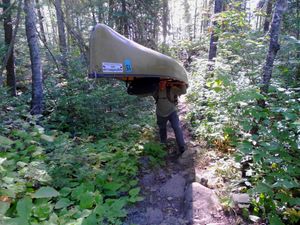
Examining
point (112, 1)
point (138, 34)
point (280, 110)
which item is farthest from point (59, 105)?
point (112, 1)

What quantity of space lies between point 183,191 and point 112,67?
2.91 metres

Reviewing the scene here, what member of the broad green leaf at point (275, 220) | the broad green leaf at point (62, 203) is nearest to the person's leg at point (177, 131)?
the broad green leaf at point (275, 220)

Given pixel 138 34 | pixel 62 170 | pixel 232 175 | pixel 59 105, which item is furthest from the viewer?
pixel 138 34

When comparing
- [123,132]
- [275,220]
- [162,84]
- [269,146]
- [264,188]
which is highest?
[162,84]

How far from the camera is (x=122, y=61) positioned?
5.76 meters

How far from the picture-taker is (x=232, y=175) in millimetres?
4461

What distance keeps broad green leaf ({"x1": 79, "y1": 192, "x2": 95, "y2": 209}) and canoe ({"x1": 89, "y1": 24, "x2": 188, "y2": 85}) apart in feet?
9.57

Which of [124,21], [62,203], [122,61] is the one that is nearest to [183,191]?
[62,203]

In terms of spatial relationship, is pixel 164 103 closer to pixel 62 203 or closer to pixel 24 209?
pixel 62 203

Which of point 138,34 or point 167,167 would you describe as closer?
point 167,167

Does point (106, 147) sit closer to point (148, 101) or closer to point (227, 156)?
point (227, 156)

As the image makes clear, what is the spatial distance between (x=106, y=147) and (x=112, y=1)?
30.8 ft

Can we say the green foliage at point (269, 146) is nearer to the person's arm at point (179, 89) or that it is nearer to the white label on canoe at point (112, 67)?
the person's arm at point (179, 89)

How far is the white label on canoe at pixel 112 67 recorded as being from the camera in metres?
5.65
